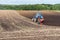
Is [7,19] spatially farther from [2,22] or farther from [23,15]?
[23,15]

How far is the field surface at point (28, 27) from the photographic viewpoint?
626cm

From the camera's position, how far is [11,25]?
7926mm

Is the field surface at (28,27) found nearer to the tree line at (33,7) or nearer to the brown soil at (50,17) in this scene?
the brown soil at (50,17)

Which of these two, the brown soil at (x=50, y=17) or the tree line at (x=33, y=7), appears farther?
the tree line at (x=33, y=7)

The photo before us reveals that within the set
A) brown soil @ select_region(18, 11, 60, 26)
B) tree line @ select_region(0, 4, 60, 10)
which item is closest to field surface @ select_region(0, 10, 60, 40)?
brown soil @ select_region(18, 11, 60, 26)

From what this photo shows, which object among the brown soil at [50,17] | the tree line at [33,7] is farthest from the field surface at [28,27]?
the tree line at [33,7]

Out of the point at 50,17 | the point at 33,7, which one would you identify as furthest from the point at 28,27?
the point at 33,7

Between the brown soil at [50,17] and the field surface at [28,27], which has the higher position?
the field surface at [28,27]

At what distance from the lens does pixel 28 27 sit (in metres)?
7.97

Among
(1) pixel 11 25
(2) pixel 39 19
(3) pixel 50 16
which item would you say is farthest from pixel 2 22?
(3) pixel 50 16

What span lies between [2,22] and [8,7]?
2.84 m

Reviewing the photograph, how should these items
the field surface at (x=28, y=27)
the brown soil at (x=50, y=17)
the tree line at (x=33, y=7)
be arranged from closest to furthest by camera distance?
the field surface at (x=28, y=27)
the brown soil at (x=50, y=17)
the tree line at (x=33, y=7)

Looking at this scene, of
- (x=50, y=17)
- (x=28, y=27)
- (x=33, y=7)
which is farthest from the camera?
(x=33, y=7)

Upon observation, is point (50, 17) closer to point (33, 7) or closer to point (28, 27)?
point (33, 7)
